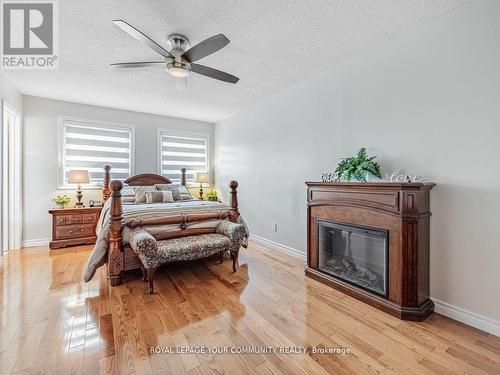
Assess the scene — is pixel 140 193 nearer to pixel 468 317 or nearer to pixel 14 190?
pixel 14 190

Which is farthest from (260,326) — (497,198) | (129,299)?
(497,198)

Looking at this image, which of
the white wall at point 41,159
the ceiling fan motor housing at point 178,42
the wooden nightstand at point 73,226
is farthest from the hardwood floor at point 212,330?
the ceiling fan motor housing at point 178,42

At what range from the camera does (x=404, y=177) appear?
7.62 ft

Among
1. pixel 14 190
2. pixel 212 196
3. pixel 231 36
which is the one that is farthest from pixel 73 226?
pixel 231 36

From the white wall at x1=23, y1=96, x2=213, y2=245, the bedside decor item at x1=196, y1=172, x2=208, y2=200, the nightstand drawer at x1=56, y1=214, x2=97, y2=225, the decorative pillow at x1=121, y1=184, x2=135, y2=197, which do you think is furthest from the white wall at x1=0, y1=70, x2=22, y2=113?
the bedside decor item at x1=196, y1=172, x2=208, y2=200

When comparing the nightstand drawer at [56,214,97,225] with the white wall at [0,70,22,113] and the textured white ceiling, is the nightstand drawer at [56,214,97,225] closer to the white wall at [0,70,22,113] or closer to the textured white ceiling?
Answer: the white wall at [0,70,22,113]

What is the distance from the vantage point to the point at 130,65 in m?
2.49

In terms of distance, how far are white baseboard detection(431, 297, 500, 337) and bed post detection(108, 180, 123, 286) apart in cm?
325

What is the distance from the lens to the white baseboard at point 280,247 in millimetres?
3588

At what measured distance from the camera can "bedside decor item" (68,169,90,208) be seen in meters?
4.18

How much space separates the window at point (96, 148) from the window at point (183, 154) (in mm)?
714

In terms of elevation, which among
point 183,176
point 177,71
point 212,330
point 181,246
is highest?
point 177,71

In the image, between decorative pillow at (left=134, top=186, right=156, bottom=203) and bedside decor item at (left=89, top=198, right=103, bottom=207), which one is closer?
decorative pillow at (left=134, top=186, right=156, bottom=203)

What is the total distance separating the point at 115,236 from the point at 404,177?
10.4 feet
